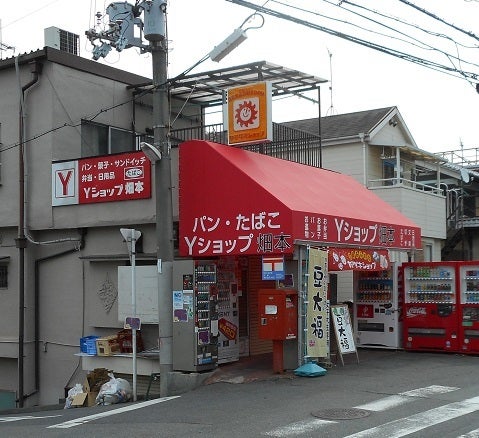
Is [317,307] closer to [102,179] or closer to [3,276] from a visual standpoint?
[102,179]

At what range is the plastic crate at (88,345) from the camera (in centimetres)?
1445

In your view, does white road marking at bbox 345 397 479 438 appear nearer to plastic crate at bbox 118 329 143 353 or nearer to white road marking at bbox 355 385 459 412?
white road marking at bbox 355 385 459 412

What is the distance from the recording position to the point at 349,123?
2583 centimetres

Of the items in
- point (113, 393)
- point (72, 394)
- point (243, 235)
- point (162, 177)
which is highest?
point (162, 177)

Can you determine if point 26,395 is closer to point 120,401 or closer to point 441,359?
point 120,401

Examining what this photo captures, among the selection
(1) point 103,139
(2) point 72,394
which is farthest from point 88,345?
(1) point 103,139

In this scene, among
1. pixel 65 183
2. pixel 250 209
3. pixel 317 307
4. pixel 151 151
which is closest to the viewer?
pixel 151 151

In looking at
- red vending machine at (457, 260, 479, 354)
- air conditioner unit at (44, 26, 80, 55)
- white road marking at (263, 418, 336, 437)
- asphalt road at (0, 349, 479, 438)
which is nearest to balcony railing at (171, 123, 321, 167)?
air conditioner unit at (44, 26, 80, 55)

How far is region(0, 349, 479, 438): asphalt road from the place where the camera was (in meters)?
8.66

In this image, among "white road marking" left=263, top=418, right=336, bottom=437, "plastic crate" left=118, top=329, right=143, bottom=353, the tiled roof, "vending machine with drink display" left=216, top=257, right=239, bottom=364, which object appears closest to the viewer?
"white road marking" left=263, top=418, right=336, bottom=437

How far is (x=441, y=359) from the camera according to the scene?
49.4 ft

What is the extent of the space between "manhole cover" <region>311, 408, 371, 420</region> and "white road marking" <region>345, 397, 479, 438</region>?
0.59 metres

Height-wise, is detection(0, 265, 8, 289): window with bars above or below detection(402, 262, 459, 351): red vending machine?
above

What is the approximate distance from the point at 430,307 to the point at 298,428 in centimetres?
823
